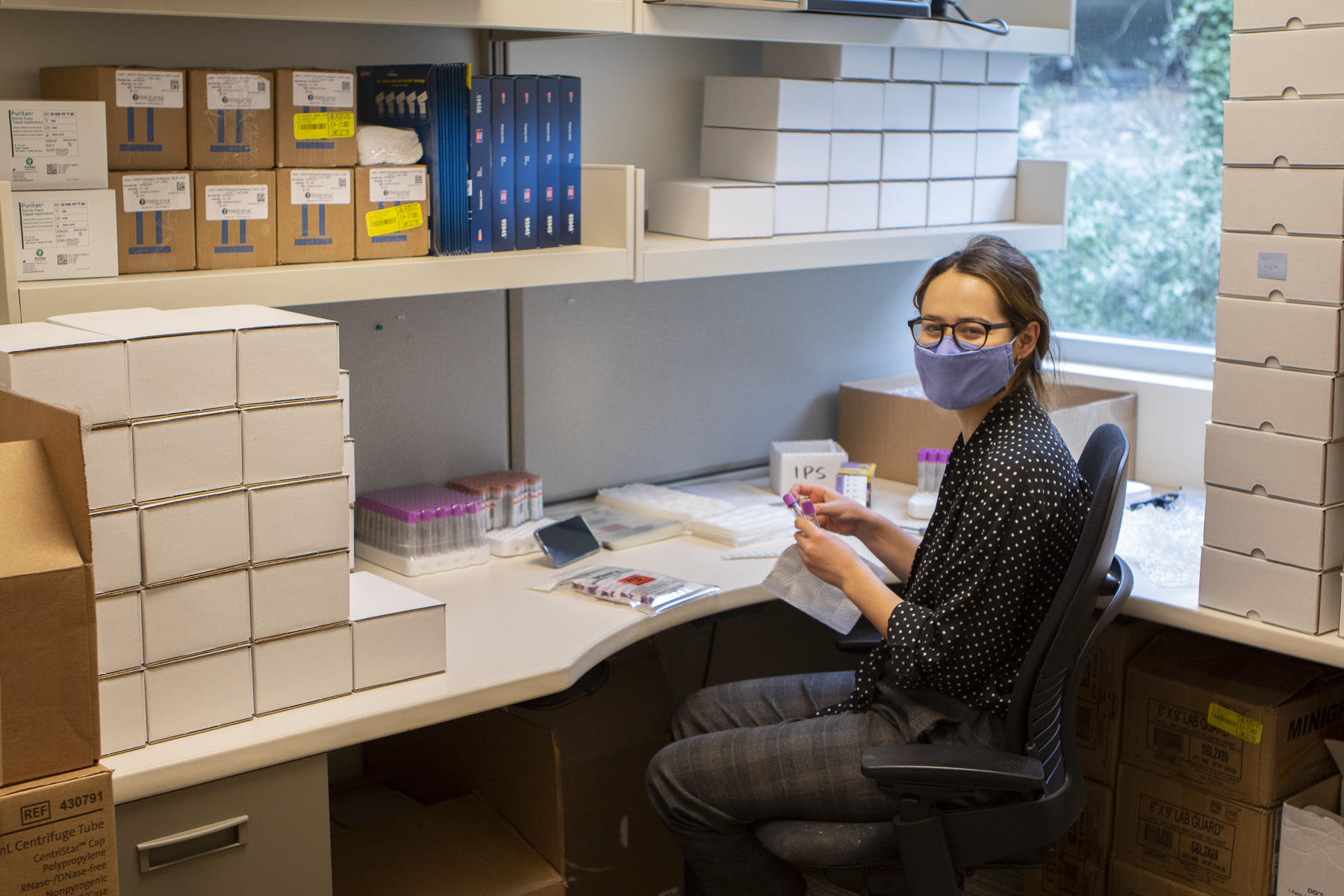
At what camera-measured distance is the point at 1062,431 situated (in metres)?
2.57

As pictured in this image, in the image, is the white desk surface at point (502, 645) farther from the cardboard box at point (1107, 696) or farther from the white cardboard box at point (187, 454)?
the white cardboard box at point (187, 454)

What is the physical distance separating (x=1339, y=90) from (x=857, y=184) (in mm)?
964

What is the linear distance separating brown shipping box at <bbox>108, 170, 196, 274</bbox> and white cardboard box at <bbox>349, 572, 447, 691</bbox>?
0.53 metres

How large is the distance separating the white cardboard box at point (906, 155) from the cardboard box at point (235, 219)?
1.28m

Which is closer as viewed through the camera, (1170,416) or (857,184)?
(857,184)

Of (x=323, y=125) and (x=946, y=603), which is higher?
(x=323, y=125)

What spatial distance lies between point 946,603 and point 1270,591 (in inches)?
22.9

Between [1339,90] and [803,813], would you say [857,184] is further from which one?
[803,813]

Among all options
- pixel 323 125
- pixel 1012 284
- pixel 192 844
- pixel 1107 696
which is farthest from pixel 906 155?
pixel 192 844

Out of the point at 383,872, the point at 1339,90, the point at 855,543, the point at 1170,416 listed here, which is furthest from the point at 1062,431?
the point at 383,872

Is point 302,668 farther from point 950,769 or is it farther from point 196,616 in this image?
point 950,769

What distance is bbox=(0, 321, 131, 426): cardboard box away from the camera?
4.18 ft

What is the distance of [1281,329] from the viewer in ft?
5.92

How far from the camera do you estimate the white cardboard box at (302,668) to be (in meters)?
1.52
